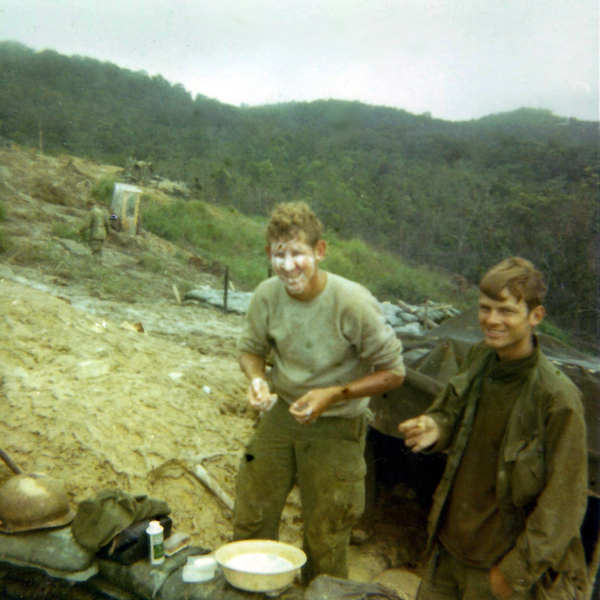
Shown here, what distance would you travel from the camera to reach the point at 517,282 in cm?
191

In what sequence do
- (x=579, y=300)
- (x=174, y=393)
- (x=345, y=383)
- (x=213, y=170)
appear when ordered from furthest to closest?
(x=213, y=170)
(x=579, y=300)
(x=174, y=393)
(x=345, y=383)

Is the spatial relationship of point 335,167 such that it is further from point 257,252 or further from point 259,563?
point 259,563

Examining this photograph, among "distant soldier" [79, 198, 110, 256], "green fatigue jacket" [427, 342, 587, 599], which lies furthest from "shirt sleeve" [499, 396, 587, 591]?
"distant soldier" [79, 198, 110, 256]

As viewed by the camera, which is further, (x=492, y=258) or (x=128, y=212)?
(x=492, y=258)

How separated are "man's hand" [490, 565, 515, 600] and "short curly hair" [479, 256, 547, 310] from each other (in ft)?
3.01

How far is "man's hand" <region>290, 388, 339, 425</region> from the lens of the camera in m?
2.06

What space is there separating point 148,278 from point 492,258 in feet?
37.3

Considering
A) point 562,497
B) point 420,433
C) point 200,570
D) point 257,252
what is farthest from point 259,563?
point 257,252

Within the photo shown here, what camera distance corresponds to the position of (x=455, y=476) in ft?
7.00

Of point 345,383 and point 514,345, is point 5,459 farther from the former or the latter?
point 514,345

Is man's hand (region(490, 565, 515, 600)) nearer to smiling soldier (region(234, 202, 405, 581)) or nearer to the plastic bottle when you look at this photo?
smiling soldier (region(234, 202, 405, 581))

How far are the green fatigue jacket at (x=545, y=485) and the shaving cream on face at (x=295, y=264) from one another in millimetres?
925

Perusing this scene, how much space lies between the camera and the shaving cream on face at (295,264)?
224 cm

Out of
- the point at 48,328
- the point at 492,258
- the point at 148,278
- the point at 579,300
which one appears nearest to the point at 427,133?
the point at 492,258
